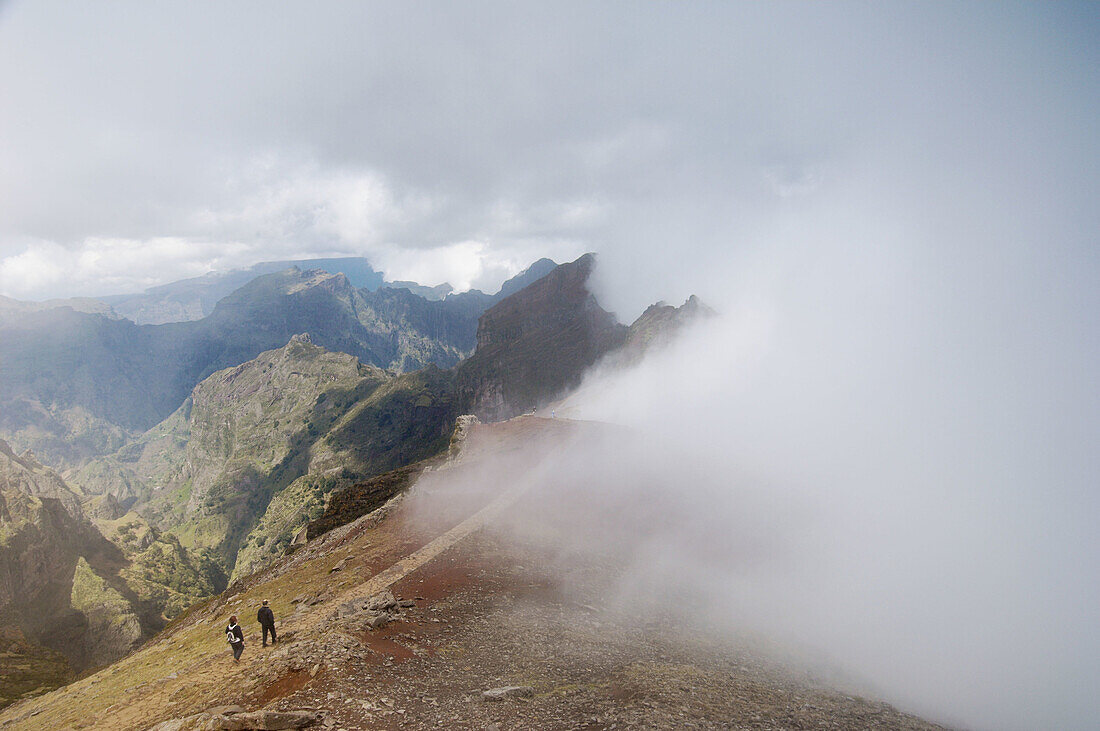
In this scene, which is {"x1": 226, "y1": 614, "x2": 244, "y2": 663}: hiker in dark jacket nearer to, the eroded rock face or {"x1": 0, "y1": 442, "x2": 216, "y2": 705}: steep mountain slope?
{"x1": 0, "y1": 442, "x2": 216, "y2": 705}: steep mountain slope

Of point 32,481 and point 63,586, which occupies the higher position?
point 32,481

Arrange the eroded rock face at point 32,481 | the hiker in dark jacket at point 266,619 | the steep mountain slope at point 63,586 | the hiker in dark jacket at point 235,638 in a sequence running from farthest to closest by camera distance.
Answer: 1. the eroded rock face at point 32,481
2. the steep mountain slope at point 63,586
3. the hiker in dark jacket at point 266,619
4. the hiker in dark jacket at point 235,638

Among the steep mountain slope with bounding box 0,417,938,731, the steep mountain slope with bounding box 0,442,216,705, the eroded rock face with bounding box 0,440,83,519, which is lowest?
the steep mountain slope with bounding box 0,442,216,705

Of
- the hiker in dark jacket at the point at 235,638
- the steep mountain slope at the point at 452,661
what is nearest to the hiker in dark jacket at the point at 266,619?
the steep mountain slope at the point at 452,661

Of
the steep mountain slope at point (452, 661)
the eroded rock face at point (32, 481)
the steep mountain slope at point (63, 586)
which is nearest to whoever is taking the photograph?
the steep mountain slope at point (452, 661)

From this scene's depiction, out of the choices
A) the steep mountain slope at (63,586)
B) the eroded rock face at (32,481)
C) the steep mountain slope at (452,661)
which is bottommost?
the steep mountain slope at (63,586)

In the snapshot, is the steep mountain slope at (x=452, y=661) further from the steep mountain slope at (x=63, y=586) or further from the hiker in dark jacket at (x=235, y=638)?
the steep mountain slope at (x=63, y=586)

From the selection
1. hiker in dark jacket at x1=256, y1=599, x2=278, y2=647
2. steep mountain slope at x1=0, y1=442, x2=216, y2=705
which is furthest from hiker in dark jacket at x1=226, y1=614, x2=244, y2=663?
steep mountain slope at x1=0, y1=442, x2=216, y2=705

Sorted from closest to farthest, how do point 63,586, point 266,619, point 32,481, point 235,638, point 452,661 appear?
point 452,661 → point 235,638 → point 266,619 → point 63,586 → point 32,481

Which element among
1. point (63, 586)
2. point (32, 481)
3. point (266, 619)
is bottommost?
point (63, 586)

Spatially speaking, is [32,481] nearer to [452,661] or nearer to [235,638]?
[235,638]

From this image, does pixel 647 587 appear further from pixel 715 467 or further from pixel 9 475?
pixel 9 475

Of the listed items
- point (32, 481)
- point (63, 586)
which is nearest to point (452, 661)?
point (63, 586)

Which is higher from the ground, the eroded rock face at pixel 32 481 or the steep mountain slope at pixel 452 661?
the steep mountain slope at pixel 452 661
